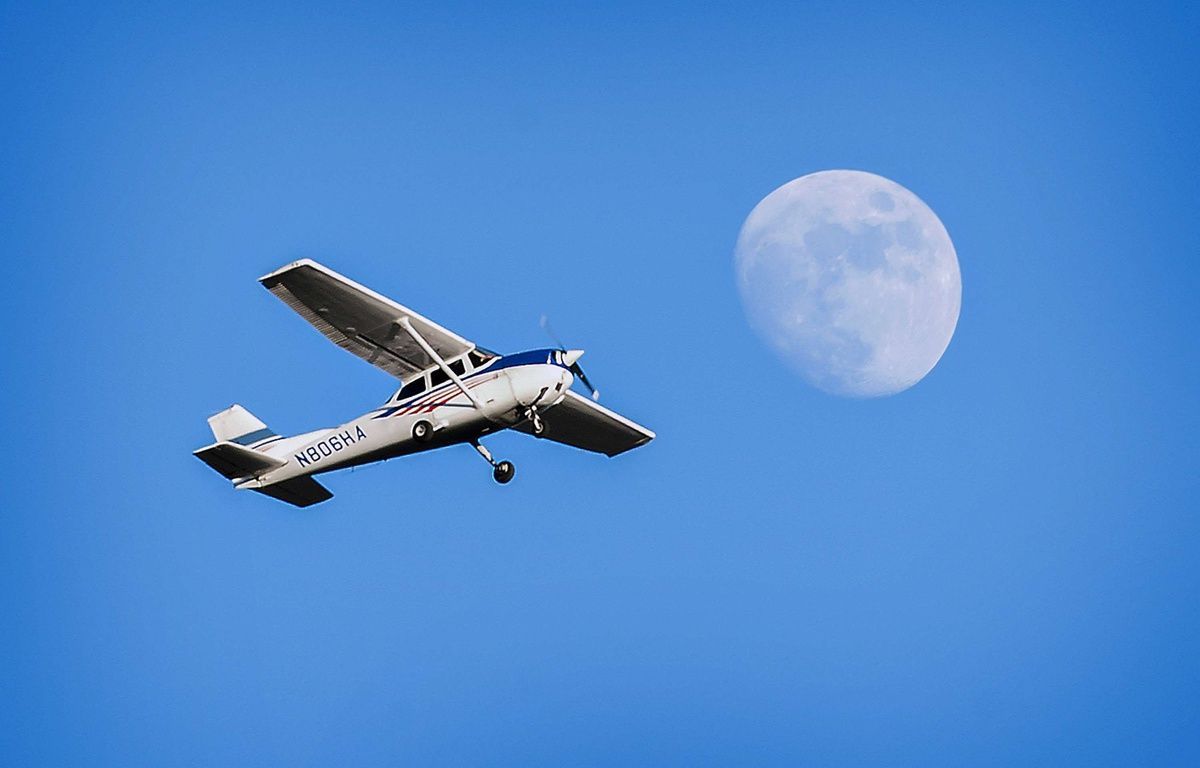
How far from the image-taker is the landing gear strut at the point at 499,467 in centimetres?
3180

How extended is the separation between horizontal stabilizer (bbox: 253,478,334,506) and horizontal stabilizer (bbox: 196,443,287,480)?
0.37 meters

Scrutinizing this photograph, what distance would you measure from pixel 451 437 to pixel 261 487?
428 cm

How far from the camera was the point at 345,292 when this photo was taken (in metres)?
31.2

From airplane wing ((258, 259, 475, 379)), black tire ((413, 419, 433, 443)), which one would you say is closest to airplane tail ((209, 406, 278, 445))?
airplane wing ((258, 259, 475, 379))

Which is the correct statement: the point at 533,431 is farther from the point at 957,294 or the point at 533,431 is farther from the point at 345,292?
the point at 957,294

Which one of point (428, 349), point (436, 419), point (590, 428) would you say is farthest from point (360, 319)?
point (590, 428)

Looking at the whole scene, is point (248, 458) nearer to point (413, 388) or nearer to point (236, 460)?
point (236, 460)

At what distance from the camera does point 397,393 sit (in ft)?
106

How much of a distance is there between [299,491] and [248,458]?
4.45ft

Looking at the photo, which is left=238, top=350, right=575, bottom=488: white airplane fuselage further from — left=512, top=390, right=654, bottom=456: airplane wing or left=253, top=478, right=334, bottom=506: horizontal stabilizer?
left=512, top=390, right=654, bottom=456: airplane wing

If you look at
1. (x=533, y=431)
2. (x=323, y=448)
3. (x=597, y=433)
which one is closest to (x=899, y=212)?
(x=597, y=433)

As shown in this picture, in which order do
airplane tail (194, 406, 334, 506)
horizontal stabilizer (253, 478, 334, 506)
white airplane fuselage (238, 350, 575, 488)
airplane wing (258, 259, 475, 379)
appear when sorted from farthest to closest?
horizontal stabilizer (253, 478, 334, 506), airplane tail (194, 406, 334, 506), airplane wing (258, 259, 475, 379), white airplane fuselage (238, 350, 575, 488)

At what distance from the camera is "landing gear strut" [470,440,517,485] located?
104 feet

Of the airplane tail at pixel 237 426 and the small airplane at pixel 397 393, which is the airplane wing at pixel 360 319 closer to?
the small airplane at pixel 397 393
